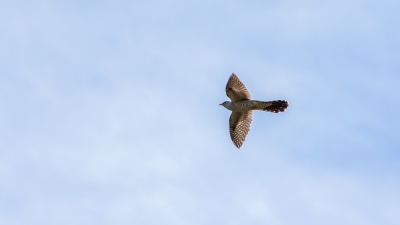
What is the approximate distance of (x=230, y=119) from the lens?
113ft

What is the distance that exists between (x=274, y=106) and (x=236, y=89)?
71.6 inches

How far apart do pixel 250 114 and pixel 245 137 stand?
40.3 inches

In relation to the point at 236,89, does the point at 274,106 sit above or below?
below

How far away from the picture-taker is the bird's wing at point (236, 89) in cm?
3325

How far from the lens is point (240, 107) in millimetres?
33688

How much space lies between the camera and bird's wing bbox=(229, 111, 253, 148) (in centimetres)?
3444

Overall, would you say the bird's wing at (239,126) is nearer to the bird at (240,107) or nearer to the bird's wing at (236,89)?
the bird at (240,107)

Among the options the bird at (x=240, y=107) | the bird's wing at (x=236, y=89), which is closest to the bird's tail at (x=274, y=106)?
the bird at (x=240, y=107)

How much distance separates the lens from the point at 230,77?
33219 mm

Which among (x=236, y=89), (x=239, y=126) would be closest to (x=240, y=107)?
(x=236, y=89)

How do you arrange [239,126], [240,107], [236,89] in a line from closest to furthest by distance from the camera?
[236,89] → [240,107] → [239,126]

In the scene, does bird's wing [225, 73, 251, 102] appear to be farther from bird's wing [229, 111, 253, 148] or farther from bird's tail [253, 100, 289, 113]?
bird's wing [229, 111, 253, 148]

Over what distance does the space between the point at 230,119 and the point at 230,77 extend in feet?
7.22

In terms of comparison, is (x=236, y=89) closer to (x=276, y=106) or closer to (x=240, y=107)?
(x=240, y=107)
